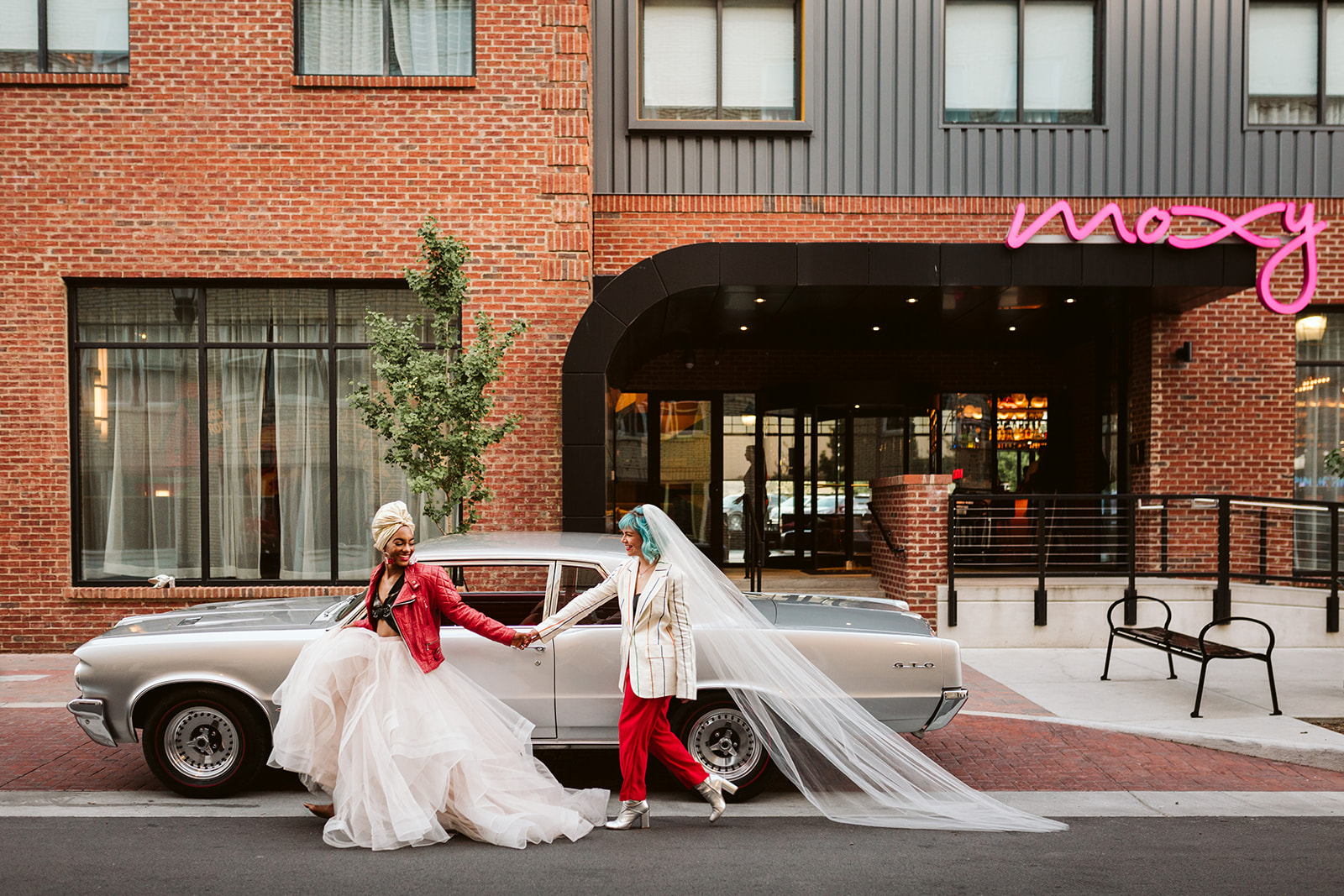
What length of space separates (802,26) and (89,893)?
36.6 ft

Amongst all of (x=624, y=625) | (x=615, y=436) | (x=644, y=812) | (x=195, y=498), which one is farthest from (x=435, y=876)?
(x=615, y=436)

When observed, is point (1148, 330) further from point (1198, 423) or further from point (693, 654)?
point (693, 654)

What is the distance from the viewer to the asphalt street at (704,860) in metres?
4.57

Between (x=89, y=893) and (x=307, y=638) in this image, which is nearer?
(x=89, y=893)

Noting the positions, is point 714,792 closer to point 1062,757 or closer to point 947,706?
point 947,706

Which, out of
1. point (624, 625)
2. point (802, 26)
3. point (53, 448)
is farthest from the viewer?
point (802, 26)

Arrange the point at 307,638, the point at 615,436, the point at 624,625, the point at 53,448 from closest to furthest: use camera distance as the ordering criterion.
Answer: the point at 624,625 < the point at 307,638 < the point at 53,448 < the point at 615,436

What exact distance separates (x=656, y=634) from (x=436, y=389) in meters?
3.75

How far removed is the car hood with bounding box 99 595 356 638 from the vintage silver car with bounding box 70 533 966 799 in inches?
1.0

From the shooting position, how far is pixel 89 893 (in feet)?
14.6

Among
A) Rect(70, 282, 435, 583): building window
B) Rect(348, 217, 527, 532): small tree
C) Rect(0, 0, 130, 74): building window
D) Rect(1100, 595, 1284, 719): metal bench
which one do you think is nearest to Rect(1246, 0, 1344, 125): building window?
Rect(1100, 595, 1284, 719): metal bench

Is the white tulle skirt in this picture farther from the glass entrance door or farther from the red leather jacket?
the glass entrance door

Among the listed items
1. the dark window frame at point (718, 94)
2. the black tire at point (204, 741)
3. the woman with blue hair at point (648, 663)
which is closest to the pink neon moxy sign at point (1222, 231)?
the dark window frame at point (718, 94)

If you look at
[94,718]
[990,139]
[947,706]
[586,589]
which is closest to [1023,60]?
[990,139]
